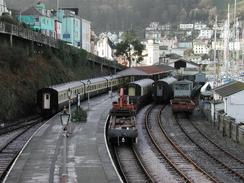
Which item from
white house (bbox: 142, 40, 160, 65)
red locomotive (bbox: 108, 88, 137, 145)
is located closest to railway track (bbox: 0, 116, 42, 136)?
red locomotive (bbox: 108, 88, 137, 145)

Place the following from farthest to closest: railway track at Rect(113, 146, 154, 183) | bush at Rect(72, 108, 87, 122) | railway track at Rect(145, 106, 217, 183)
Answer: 1. bush at Rect(72, 108, 87, 122)
2. railway track at Rect(145, 106, 217, 183)
3. railway track at Rect(113, 146, 154, 183)

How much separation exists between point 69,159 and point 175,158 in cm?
638

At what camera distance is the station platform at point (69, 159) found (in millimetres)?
19984

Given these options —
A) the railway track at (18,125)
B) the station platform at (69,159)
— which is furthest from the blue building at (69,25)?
the station platform at (69,159)

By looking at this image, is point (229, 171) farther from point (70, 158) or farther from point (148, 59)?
point (148, 59)

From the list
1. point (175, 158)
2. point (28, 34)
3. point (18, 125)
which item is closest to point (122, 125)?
point (175, 158)

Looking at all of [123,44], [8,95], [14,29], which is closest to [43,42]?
[14,29]

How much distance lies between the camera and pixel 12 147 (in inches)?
1166

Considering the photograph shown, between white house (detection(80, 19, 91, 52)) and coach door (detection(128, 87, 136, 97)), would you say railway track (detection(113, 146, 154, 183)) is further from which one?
white house (detection(80, 19, 91, 52))

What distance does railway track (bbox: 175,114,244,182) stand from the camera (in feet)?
76.9

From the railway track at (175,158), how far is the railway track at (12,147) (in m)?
7.82

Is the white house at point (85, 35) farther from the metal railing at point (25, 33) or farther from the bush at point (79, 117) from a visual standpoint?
the bush at point (79, 117)

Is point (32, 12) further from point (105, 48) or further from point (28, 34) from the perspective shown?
point (105, 48)

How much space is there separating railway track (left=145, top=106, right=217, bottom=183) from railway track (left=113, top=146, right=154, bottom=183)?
140cm
